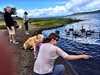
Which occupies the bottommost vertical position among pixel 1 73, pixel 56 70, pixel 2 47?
pixel 56 70

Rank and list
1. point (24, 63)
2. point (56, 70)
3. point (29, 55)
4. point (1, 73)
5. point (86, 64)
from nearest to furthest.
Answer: point (1, 73) < point (56, 70) < point (24, 63) < point (29, 55) < point (86, 64)

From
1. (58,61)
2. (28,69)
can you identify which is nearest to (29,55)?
(58,61)

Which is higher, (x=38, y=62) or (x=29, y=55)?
(x=38, y=62)

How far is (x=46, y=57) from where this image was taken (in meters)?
5.91

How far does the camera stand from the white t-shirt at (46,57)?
227 inches

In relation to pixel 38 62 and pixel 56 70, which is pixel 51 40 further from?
pixel 56 70

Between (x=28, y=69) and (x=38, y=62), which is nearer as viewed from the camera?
(x=38, y=62)

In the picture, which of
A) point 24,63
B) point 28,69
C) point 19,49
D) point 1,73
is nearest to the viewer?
point 1,73

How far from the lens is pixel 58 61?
1517 cm

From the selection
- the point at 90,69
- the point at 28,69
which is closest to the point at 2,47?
the point at 28,69

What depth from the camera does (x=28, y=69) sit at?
38.8 ft

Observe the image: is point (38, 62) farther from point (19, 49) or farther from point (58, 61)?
point (19, 49)

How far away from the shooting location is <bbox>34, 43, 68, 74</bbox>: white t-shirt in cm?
578

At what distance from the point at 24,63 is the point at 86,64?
31.1 ft
